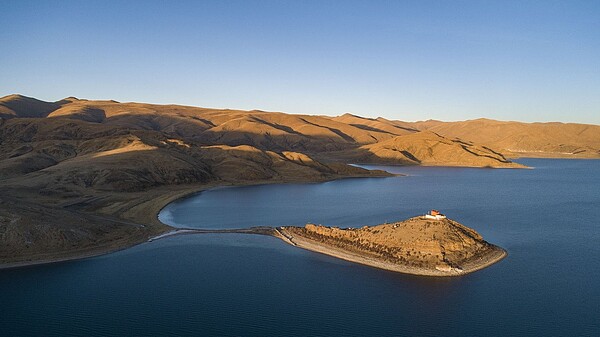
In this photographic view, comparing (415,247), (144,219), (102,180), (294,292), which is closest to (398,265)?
(415,247)

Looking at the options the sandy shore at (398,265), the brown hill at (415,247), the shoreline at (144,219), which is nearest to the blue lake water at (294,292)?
the sandy shore at (398,265)

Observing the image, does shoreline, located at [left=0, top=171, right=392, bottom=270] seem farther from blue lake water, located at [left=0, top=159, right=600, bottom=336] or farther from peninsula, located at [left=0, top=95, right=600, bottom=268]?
blue lake water, located at [left=0, top=159, right=600, bottom=336]

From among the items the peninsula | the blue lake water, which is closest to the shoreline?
the peninsula

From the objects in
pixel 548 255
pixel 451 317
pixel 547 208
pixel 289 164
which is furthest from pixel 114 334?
pixel 289 164

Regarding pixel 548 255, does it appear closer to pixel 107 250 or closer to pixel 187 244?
pixel 187 244

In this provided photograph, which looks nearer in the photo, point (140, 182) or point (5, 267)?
point (5, 267)

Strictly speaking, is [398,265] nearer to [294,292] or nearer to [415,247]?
[415,247]
